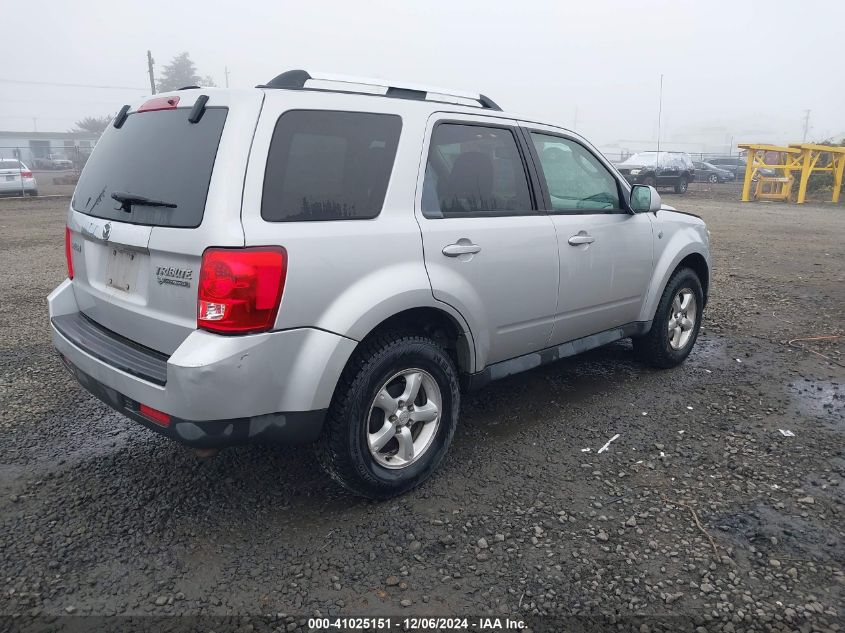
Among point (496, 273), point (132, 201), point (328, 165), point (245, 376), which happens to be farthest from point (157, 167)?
point (496, 273)

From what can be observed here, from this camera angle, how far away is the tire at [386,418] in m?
2.87

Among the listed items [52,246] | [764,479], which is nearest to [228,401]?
[764,479]

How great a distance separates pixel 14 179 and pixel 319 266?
21924 millimetres

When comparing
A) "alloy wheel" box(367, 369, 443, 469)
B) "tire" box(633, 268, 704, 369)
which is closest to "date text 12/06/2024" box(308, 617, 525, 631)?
"alloy wheel" box(367, 369, 443, 469)

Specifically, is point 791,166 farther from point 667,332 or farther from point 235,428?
point 235,428

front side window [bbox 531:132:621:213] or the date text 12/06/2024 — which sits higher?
front side window [bbox 531:132:621:213]

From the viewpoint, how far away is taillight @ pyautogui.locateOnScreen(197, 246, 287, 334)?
8.26 feet

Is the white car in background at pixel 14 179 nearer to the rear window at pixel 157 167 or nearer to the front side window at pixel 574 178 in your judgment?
the rear window at pixel 157 167

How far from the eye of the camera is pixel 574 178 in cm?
416

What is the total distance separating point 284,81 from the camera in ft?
9.66

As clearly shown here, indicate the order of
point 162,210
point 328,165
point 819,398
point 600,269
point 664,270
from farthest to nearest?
1. point 664,270
2. point 819,398
3. point 600,269
4. point 328,165
5. point 162,210

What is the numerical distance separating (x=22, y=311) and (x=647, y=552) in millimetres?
6146

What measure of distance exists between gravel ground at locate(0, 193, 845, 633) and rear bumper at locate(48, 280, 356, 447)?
0.53 meters

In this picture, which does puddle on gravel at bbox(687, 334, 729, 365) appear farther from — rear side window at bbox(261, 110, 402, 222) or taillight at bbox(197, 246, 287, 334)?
taillight at bbox(197, 246, 287, 334)
